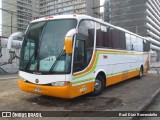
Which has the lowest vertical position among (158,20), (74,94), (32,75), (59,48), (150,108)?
(150,108)

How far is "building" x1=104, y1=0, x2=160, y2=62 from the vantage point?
97562 millimetres

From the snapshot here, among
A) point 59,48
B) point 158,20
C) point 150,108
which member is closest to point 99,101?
point 150,108

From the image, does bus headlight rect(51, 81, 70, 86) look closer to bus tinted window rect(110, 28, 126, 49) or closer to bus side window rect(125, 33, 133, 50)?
bus tinted window rect(110, 28, 126, 49)

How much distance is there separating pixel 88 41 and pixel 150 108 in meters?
3.23

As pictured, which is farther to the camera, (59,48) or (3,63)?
(3,63)

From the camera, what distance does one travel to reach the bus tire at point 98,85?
30.7ft

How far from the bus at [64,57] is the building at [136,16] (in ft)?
290

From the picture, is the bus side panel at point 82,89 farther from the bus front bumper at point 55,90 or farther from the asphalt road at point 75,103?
the asphalt road at point 75,103

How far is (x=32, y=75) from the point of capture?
26.2ft

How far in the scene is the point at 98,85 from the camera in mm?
9578

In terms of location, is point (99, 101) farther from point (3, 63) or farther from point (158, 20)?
point (158, 20)

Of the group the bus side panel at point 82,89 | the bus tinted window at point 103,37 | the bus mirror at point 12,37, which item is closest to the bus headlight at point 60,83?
the bus side panel at point 82,89

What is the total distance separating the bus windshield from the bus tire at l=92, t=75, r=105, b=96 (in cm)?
228

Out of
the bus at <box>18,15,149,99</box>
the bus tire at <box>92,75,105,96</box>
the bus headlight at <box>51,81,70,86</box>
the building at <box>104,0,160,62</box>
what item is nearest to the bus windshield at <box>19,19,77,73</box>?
the bus at <box>18,15,149,99</box>
